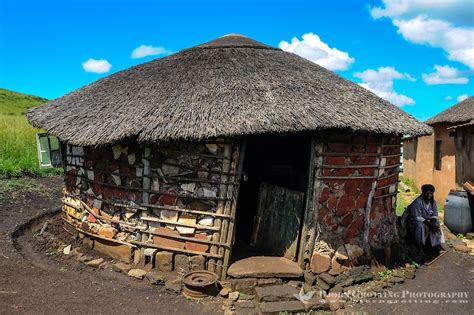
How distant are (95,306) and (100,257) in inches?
72.0

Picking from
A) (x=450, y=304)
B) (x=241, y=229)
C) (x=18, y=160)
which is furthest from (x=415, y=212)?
(x=18, y=160)

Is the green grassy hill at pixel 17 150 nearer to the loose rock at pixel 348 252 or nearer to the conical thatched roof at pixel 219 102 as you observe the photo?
the conical thatched roof at pixel 219 102

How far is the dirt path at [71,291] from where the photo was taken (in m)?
5.24

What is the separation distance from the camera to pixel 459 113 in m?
13.8

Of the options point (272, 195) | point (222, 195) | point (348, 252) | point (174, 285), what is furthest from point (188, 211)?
point (348, 252)

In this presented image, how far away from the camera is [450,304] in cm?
613

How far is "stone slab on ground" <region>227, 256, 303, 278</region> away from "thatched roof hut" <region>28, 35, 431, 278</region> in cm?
12

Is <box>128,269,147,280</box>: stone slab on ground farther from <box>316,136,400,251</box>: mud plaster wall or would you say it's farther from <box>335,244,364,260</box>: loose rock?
<box>335,244,364,260</box>: loose rock

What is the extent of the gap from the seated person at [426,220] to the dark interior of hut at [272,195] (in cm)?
243

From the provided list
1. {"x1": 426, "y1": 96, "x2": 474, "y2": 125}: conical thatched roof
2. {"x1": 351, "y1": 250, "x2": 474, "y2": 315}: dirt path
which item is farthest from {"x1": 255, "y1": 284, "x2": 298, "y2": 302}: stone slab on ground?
{"x1": 426, "y1": 96, "x2": 474, "y2": 125}: conical thatched roof

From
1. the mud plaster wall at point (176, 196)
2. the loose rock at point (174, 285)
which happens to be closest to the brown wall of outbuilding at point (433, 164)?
the mud plaster wall at point (176, 196)

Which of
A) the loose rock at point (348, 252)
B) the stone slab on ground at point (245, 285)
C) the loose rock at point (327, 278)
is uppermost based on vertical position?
the loose rock at point (348, 252)

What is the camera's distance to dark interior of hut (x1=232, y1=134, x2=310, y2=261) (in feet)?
23.1

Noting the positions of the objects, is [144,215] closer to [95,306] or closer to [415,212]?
[95,306]
